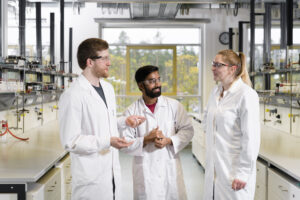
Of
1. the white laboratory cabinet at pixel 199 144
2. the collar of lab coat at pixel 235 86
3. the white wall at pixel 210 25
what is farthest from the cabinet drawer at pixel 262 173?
the white wall at pixel 210 25

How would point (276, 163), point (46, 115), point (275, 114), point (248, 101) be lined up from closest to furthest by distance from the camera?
point (248, 101) → point (276, 163) → point (275, 114) → point (46, 115)

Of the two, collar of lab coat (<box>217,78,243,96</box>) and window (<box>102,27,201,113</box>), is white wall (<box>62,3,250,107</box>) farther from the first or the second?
collar of lab coat (<box>217,78,243,96</box>)

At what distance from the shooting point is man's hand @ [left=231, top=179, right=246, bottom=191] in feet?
6.38

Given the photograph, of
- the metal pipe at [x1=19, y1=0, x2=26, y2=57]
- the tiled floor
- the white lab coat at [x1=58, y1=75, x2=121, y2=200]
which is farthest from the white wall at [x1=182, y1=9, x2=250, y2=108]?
the white lab coat at [x1=58, y1=75, x2=121, y2=200]

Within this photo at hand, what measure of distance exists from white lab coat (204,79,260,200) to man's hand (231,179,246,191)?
22mm

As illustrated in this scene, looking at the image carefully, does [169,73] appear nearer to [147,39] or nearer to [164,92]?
[164,92]

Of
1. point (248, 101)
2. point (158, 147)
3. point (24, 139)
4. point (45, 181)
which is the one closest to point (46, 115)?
point (24, 139)

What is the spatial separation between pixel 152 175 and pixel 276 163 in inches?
36.5

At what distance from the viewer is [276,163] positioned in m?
2.44

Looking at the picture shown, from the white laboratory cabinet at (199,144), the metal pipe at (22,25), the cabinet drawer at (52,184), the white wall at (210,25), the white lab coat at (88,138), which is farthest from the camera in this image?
the white wall at (210,25)

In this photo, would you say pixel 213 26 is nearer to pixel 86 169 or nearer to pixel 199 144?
pixel 199 144

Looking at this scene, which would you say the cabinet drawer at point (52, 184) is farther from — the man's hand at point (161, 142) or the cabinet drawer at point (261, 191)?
the cabinet drawer at point (261, 191)

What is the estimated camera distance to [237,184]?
6.41ft

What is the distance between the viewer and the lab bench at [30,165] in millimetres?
1969
